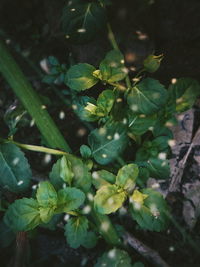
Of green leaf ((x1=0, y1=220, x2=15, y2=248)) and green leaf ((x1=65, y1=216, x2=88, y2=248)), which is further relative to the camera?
green leaf ((x1=0, y1=220, x2=15, y2=248))

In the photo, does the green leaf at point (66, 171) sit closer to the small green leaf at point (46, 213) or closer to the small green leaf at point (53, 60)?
the small green leaf at point (46, 213)

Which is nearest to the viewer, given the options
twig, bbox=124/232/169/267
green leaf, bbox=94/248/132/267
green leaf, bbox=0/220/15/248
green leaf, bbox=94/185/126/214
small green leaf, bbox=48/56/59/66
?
green leaf, bbox=94/185/126/214

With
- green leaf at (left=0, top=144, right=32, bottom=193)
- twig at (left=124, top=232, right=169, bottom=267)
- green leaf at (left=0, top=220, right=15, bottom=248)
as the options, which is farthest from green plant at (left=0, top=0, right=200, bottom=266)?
green leaf at (left=0, top=220, right=15, bottom=248)

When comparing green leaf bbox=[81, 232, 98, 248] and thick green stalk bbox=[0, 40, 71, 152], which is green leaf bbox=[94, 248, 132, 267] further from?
thick green stalk bbox=[0, 40, 71, 152]

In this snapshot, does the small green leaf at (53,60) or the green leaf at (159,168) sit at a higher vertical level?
the small green leaf at (53,60)

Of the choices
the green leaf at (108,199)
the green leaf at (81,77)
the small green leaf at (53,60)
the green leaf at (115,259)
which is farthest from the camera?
the small green leaf at (53,60)

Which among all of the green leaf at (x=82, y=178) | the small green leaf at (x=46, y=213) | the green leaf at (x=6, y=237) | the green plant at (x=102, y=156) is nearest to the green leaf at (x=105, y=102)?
the green plant at (x=102, y=156)

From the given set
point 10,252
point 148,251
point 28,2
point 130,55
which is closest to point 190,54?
point 130,55

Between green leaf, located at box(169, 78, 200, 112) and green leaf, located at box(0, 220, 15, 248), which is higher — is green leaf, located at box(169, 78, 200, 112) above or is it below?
above
